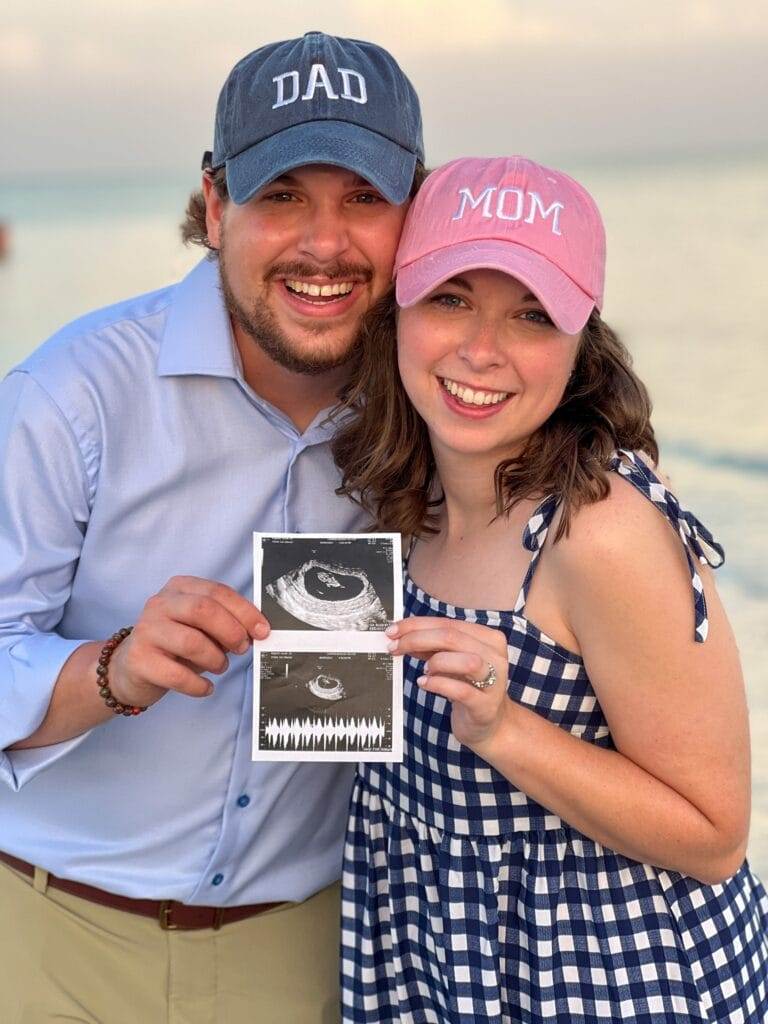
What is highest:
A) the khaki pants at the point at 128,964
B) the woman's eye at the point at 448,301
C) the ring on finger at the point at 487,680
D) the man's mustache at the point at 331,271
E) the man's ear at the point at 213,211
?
the man's ear at the point at 213,211

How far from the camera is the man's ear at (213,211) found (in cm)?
290

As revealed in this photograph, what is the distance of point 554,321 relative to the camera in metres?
2.37

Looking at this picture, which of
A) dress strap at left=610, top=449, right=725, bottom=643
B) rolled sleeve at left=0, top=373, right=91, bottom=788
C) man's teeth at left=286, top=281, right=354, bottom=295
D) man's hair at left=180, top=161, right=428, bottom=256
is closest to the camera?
dress strap at left=610, top=449, right=725, bottom=643

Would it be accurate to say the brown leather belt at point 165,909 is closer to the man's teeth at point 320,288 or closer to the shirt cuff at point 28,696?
the shirt cuff at point 28,696

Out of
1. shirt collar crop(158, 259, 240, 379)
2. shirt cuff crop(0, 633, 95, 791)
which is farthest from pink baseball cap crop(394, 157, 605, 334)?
shirt cuff crop(0, 633, 95, 791)

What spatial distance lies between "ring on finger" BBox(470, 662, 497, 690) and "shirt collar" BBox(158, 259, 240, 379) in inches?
34.9

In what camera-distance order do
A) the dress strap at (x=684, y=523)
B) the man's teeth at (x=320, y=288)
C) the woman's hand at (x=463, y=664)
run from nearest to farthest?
the woman's hand at (x=463, y=664) → the dress strap at (x=684, y=523) → the man's teeth at (x=320, y=288)

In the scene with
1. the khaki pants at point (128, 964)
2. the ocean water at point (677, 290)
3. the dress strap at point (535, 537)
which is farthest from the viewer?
the ocean water at point (677, 290)

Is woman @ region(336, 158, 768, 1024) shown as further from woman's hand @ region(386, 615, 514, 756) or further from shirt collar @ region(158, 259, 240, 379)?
shirt collar @ region(158, 259, 240, 379)

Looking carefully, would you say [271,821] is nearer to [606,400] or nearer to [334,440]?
[334,440]

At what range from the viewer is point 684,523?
226 centimetres

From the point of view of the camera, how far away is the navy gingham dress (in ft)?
7.64

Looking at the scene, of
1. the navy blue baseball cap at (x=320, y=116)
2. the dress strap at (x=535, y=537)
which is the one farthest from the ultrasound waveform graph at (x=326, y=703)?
the navy blue baseball cap at (x=320, y=116)

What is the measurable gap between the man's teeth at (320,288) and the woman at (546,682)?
0.35 feet
